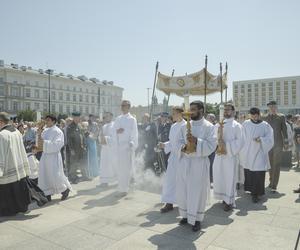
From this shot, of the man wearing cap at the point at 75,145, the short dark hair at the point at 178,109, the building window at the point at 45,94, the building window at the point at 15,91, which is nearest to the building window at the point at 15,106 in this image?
the building window at the point at 15,91

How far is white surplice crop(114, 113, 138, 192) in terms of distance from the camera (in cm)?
695

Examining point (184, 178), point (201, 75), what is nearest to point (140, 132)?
point (201, 75)

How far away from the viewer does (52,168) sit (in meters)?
6.22

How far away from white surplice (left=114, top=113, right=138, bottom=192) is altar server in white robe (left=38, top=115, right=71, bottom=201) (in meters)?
1.34

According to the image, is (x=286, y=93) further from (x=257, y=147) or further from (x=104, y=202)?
(x=104, y=202)

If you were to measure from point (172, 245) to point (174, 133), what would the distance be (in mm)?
2019

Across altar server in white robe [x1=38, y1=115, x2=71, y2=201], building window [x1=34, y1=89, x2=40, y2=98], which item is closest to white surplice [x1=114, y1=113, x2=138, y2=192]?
altar server in white robe [x1=38, y1=115, x2=71, y2=201]

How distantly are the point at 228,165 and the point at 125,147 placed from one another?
8.26 feet

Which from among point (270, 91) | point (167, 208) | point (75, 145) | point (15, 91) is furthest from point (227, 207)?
point (270, 91)

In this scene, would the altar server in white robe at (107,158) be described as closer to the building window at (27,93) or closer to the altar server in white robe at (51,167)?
the altar server in white robe at (51,167)

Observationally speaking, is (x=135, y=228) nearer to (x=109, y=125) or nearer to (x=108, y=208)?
(x=108, y=208)

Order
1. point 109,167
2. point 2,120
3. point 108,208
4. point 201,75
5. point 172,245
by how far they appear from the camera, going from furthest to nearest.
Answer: point 201,75 < point 109,167 < point 108,208 < point 2,120 < point 172,245

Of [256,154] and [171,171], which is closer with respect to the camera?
[171,171]

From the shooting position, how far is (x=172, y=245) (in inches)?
158
